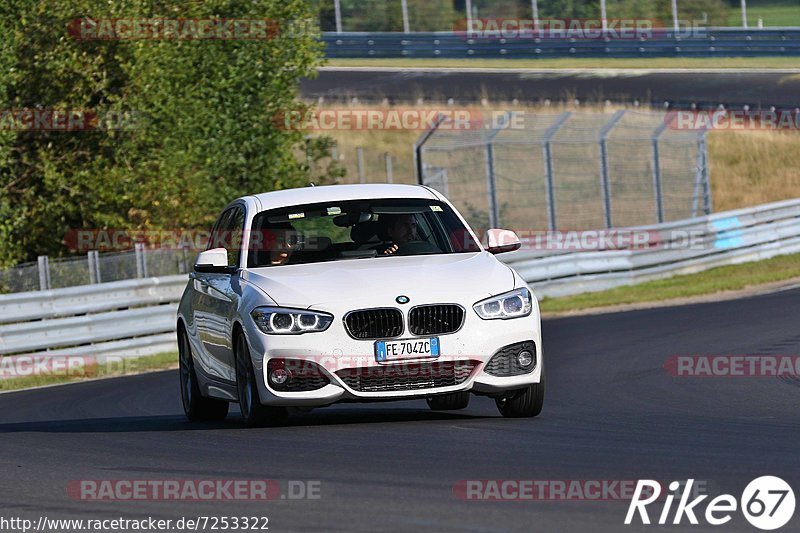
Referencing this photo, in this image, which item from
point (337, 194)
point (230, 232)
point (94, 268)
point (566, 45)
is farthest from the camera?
point (566, 45)

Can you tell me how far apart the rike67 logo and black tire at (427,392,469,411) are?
14.5 ft

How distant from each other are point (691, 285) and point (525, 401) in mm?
17145

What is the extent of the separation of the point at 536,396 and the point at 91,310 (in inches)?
469

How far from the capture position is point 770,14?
5022cm

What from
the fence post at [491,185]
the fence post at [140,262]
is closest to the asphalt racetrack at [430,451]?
the fence post at [140,262]

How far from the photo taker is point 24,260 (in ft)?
90.7

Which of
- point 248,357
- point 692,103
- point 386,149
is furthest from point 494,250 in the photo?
point 386,149

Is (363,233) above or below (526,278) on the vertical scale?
above

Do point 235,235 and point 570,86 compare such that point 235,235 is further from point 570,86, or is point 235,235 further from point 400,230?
point 570,86

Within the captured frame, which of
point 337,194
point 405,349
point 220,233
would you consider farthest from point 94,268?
point 405,349

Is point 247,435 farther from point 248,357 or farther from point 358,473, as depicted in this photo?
point 358,473

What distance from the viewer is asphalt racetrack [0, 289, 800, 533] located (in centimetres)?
695

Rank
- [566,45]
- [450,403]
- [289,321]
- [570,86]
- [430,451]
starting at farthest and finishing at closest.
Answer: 1. [566,45]
2. [570,86]
3. [450,403]
4. [289,321]
5. [430,451]

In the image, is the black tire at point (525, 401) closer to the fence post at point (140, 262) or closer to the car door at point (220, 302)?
the car door at point (220, 302)
